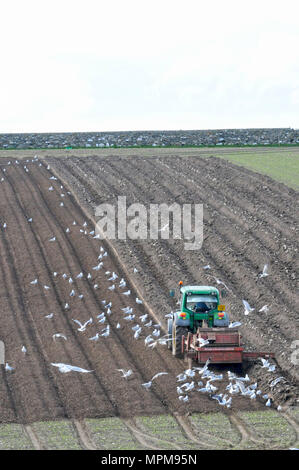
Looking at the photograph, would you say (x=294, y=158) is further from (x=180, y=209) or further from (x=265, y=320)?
(x=265, y=320)

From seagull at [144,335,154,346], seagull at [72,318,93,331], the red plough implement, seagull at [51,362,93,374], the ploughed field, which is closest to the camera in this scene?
the ploughed field

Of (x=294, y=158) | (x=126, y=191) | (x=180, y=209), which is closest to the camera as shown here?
(x=180, y=209)

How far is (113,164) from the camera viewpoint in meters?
53.0

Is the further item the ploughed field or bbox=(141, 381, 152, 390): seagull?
bbox=(141, 381, 152, 390): seagull

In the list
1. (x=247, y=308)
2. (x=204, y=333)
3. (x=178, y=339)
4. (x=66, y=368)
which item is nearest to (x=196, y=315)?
(x=178, y=339)

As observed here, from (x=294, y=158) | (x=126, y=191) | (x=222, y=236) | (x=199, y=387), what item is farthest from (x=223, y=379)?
(x=294, y=158)

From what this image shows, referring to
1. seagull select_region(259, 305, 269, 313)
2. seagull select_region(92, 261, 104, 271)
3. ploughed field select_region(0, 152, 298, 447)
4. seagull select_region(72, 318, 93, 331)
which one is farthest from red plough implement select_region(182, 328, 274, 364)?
seagull select_region(92, 261, 104, 271)

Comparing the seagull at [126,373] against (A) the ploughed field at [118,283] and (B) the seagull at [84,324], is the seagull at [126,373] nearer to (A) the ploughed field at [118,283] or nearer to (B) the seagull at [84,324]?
(A) the ploughed field at [118,283]

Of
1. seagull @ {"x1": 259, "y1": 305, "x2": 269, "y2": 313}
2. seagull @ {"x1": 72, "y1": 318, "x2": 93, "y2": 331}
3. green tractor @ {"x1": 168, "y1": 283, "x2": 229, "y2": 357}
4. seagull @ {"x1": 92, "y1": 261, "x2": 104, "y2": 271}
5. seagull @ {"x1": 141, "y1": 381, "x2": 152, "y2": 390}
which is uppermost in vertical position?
green tractor @ {"x1": 168, "y1": 283, "x2": 229, "y2": 357}

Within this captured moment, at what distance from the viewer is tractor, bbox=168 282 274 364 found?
1981cm

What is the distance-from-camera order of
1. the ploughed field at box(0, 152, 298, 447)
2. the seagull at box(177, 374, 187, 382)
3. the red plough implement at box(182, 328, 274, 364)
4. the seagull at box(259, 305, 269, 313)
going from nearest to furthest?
the ploughed field at box(0, 152, 298, 447) < the seagull at box(177, 374, 187, 382) < the red plough implement at box(182, 328, 274, 364) < the seagull at box(259, 305, 269, 313)

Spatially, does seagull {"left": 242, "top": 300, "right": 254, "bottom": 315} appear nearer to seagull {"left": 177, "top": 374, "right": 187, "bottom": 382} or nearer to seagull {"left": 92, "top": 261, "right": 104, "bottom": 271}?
seagull {"left": 177, "top": 374, "right": 187, "bottom": 382}

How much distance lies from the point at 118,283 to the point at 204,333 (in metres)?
8.84
